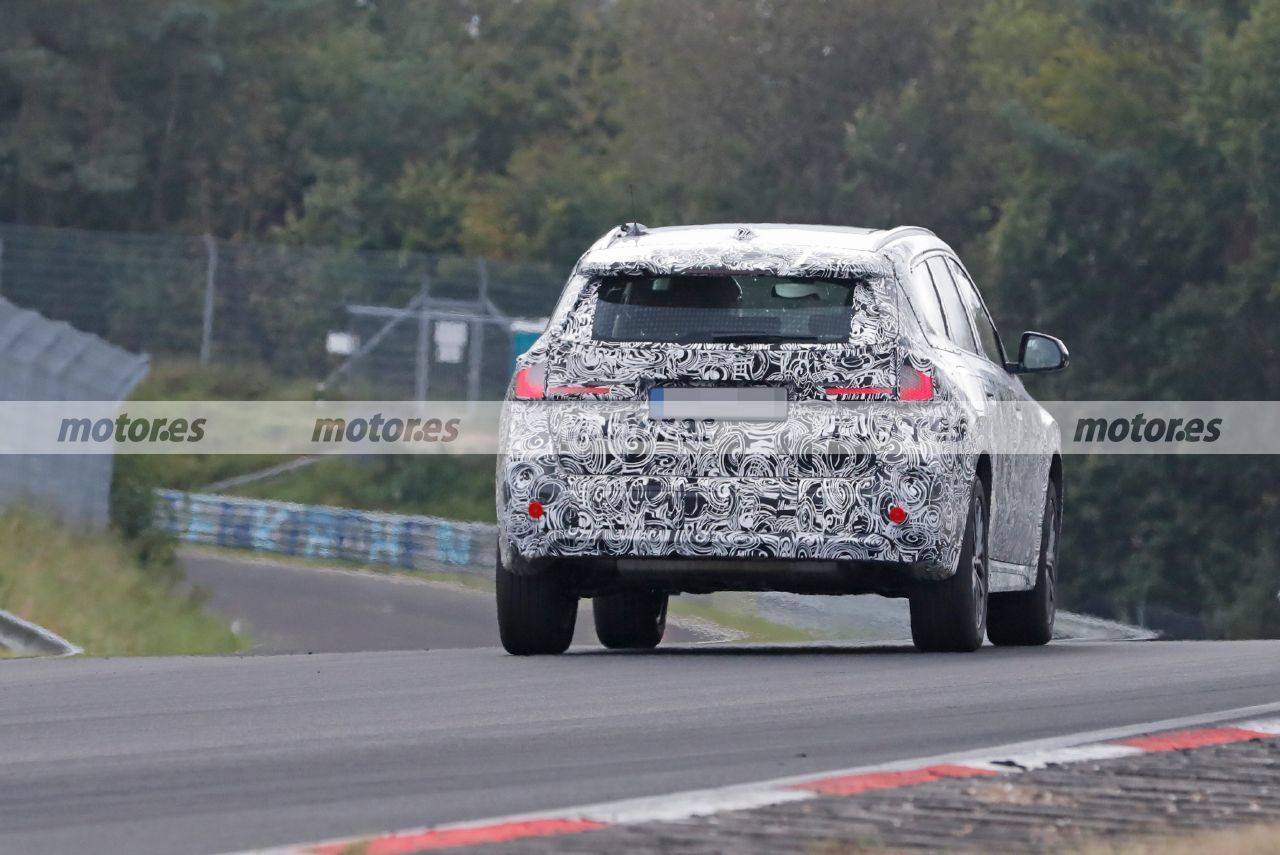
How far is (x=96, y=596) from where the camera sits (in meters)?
26.8

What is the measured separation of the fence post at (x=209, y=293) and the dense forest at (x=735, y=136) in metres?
17.6

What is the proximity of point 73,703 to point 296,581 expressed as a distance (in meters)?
31.6

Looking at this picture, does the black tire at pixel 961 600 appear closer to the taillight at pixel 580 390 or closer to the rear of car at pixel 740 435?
the rear of car at pixel 740 435

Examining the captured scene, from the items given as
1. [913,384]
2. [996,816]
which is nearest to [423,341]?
[913,384]

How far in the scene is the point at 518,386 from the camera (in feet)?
33.5

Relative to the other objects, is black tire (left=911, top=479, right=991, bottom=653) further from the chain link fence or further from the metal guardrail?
the metal guardrail

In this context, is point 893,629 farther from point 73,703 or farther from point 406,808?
point 406,808

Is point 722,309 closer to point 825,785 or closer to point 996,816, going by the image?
point 825,785

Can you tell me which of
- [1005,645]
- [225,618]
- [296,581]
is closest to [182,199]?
[296,581]

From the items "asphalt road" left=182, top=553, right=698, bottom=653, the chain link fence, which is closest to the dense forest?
"asphalt road" left=182, top=553, right=698, bottom=653

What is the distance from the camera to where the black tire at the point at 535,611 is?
10.6 meters

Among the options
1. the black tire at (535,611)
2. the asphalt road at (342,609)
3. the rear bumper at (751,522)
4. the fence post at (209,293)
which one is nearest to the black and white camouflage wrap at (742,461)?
the rear bumper at (751,522)

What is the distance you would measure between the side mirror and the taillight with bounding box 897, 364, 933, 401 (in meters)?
1.81

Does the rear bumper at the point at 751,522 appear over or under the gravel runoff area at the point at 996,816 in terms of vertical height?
over
